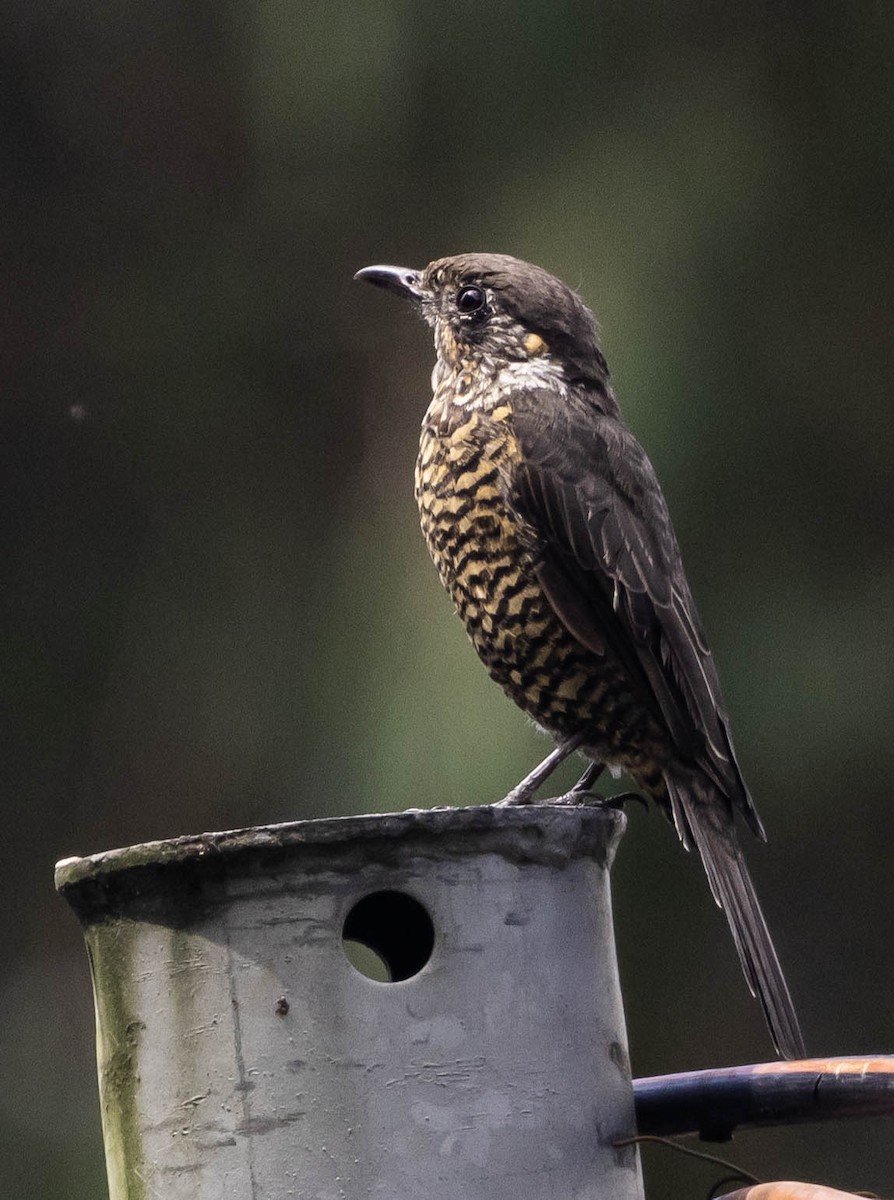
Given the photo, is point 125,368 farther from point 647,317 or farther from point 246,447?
point 647,317

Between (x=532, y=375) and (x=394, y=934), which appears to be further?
(x=532, y=375)

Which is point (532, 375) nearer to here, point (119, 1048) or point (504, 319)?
point (504, 319)

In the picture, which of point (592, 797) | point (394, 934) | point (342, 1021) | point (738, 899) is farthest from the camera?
point (592, 797)

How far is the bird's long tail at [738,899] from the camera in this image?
308cm

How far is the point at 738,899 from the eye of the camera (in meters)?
3.32

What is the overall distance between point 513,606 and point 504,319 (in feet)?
2.20

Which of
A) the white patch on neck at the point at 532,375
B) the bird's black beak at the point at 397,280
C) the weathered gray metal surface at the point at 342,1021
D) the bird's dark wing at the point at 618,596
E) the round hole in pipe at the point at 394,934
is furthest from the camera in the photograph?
the bird's black beak at the point at 397,280

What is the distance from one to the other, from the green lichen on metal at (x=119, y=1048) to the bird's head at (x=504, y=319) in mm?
1688

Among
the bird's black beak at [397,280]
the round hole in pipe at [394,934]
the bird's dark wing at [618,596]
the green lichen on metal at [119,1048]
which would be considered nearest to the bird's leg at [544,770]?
the bird's dark wing at [618,596]

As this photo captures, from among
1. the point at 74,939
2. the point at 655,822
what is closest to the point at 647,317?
the point at 655,822

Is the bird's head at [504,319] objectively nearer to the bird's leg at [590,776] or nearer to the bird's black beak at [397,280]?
the bird's black beak at [397,280]

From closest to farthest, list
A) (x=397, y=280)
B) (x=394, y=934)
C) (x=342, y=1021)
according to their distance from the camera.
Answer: (x=342, y=1021), (x=394, y=934), (x=397, y=280)

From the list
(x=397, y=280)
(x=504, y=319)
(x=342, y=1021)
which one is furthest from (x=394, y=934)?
(x=397, y=280)

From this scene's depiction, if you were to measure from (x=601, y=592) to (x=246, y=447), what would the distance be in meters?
3.79
